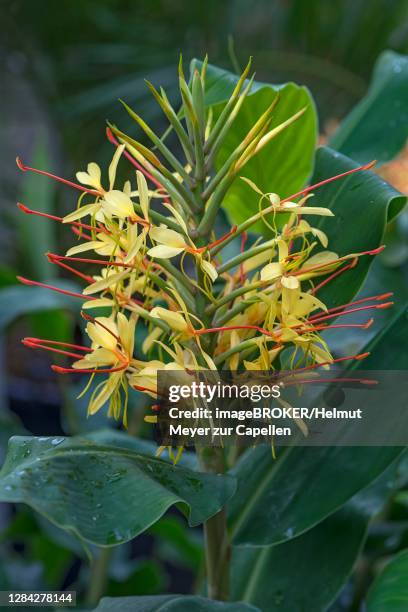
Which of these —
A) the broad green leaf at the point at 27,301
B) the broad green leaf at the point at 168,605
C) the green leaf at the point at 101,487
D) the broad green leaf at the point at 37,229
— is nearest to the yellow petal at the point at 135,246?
the green leaf at the point at 101,487

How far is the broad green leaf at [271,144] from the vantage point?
0.58m

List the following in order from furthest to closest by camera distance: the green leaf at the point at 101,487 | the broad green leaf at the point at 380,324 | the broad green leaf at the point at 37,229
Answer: the broad green leaf at the point at 37,229 < the broad green leaf at the point at 380,324 < the green leaf at the point at 101,487

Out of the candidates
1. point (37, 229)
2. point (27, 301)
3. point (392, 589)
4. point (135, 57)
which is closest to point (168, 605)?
point (392, 589)

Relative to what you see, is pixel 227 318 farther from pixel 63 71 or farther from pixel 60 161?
pixel 60 161

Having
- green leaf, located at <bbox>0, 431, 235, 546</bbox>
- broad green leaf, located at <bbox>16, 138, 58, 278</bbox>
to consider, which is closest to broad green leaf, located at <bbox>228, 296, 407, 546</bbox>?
green leaf, located at <bbox>0, 431, 235, 546</bbox>

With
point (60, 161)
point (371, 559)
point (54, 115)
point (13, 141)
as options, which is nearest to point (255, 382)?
point (371, 559)

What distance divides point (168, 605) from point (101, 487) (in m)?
0.13

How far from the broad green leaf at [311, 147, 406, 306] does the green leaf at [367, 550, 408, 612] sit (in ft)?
0.70

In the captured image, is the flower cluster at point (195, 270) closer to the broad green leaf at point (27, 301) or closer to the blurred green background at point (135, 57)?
the broad green leaf at point (27, 301)

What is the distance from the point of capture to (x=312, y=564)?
1.95 feet

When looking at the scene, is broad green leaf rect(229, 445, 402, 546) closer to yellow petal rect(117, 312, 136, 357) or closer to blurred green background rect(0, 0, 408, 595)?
yellow petal rect(117, 312, 136, 357)

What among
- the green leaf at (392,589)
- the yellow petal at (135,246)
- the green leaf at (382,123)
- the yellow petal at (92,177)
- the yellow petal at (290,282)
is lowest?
the green leaf at (392,589)

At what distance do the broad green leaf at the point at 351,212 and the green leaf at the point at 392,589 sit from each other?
0.70ft

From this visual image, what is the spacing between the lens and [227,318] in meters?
0.47
